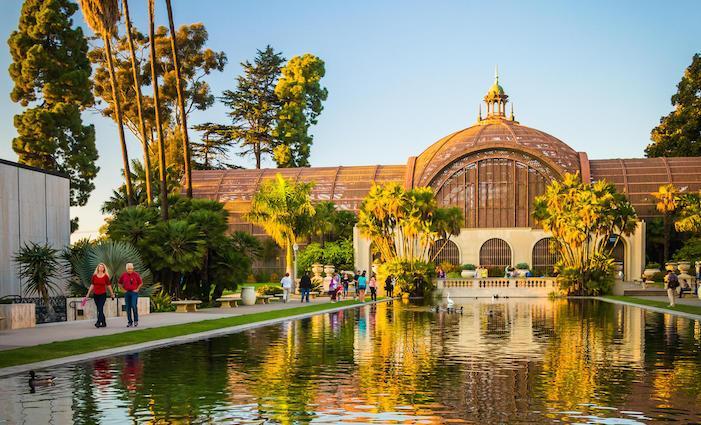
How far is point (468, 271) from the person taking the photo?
225 feet

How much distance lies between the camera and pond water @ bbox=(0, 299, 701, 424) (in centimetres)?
1112

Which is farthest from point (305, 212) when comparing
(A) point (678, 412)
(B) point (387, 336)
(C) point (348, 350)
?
(A) point (678, 412)

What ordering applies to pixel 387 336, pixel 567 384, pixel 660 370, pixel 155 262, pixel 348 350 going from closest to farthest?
pixel 567 384 → pixel 660 370 → pixel 348 350 → pixel 387 336 → pixel 155 262

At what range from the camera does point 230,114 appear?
3873 inches

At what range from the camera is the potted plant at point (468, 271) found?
68125 mm

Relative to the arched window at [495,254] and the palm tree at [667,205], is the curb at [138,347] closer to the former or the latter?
the arched window at [495,254]

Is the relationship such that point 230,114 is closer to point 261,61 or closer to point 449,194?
point 261,61

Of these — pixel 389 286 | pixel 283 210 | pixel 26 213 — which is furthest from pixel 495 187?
pixel 26 213

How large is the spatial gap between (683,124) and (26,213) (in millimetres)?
71726

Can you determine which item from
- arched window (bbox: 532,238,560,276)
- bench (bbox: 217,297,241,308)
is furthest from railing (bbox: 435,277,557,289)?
bench (bbox: 217,297,241,308)

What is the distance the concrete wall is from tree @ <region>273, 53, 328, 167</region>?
58838 millimetres

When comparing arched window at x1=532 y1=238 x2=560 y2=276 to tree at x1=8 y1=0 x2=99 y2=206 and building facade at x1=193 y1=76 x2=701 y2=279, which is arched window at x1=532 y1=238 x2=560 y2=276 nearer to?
building facade at x1=193 y1=76 x2=701 y2=279

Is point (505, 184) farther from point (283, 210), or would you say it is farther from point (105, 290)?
point (105, 290)

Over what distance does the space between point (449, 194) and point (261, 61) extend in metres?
35.1
